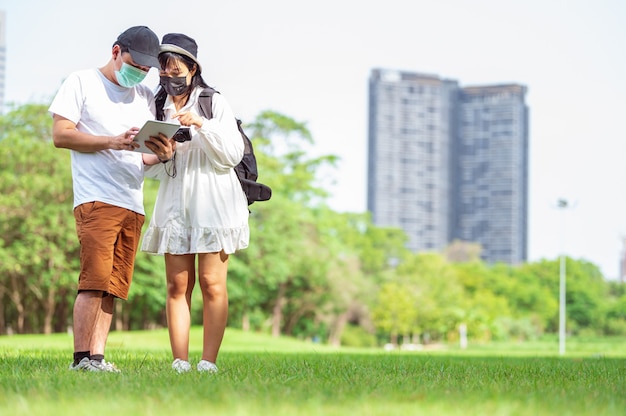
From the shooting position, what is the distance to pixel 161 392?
3.84 metres

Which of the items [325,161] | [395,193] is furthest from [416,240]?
[325,161]

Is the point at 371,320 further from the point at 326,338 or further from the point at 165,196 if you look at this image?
the point at 165,196

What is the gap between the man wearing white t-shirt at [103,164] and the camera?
550 cm

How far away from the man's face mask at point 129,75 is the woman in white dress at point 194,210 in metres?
0.14

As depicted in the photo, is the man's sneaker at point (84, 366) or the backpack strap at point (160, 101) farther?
the backpack strap at point (160, 101)

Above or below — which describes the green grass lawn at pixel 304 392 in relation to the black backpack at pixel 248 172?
below

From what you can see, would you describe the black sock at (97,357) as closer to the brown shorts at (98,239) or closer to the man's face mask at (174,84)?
the brown shorts at (98,239)

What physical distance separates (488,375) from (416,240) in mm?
127245

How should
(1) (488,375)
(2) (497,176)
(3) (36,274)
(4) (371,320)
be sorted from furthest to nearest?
1. (2) (497,176)
2. (4) (371,320)
3. (3) (36,274)
4. (1) (488,375)

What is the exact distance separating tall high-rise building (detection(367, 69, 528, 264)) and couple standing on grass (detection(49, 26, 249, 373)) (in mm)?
124156

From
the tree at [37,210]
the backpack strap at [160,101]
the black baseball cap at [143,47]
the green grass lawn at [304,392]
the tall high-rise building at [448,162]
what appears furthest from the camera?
the tall high-rise building at [448,162]

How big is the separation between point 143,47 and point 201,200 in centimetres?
93

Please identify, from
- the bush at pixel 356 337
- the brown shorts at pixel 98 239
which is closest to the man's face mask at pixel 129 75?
the brown shorts at pixel 98 239

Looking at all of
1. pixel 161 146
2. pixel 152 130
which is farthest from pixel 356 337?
pixel 152 130
